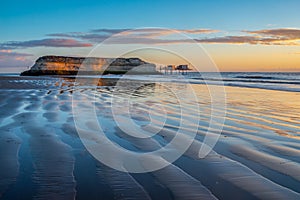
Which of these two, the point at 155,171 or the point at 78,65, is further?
the point at 78,65

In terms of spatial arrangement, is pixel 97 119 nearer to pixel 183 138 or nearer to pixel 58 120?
pixel 58 120

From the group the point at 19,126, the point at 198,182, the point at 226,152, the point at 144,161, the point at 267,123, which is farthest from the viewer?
the point at 267,123

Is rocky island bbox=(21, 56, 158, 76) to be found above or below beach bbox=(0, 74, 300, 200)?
above

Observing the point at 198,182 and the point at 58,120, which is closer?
the point at 198,182

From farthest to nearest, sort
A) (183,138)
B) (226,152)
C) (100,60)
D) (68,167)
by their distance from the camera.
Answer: (100,60)
(183,138)
(226,152)
(68,167)

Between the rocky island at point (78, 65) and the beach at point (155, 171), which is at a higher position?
the rocky island at point (78, 65)

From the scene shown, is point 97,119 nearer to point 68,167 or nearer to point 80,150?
point 80,150

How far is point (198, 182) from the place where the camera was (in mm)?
3793

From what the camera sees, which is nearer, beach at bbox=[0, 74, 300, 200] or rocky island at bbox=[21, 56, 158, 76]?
beach at bbox=[0, 74, 300, 200]

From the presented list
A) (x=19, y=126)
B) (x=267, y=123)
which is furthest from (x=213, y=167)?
(x=19, y=126)

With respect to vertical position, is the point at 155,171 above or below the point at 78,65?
below

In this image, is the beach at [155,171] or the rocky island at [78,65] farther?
the rocky island at [78,65]

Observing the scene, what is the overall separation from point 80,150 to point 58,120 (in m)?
3.36

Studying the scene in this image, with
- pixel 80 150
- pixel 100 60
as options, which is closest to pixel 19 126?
pixel 80 150
